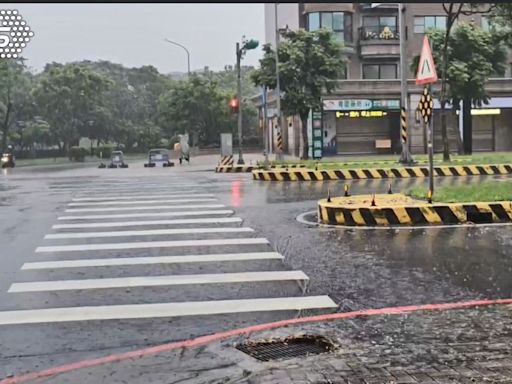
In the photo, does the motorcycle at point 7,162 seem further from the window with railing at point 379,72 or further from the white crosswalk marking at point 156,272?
the white crosswalk marking at point 156,272

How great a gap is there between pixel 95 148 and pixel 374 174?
177ft

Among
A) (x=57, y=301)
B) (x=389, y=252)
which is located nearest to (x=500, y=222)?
(x=389, y=252)

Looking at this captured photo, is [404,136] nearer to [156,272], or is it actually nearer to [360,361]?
[156,272]

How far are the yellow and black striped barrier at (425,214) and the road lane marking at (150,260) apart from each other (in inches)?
123

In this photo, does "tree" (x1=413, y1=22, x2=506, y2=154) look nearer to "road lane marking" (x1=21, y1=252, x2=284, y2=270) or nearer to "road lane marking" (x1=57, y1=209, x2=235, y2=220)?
"road lane marking" (x1=57, y1=209, x2=235, y2=220)

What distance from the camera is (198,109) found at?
6531cm

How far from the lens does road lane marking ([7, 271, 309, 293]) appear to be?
827cm

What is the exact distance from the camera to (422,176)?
84.0ft

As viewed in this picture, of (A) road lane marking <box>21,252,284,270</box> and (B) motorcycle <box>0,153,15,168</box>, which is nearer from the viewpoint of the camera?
(A) road lane marking <box>21,252,284,270</box>

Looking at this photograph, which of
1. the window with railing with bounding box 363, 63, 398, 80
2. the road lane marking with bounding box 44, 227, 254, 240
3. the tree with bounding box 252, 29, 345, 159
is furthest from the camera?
the window with railing with bounding box 363, 63, 398, 80

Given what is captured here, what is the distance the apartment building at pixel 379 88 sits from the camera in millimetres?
45688

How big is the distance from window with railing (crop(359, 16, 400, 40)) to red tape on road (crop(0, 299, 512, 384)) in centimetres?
4201

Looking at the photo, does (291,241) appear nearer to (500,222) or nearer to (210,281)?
(210,281)

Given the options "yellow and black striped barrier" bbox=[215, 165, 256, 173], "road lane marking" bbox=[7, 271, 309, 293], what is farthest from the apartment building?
"road lane marking" bbox=[7, 271, 309, 293]
